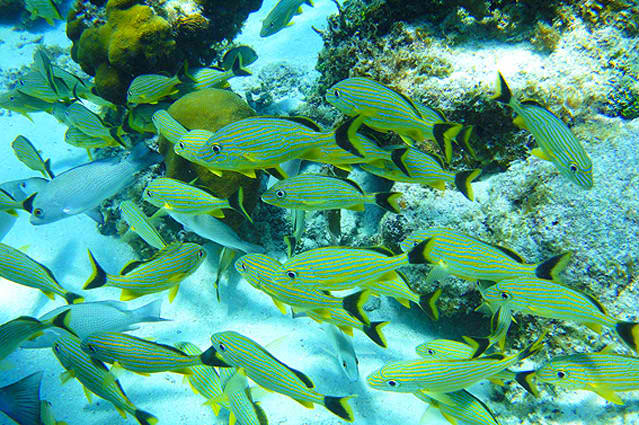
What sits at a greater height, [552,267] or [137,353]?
[552,267]

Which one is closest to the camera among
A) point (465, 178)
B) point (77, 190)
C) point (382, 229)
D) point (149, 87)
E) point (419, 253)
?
point (419, 253)

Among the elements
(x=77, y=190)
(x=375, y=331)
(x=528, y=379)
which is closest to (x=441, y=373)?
(x=375, y=331)

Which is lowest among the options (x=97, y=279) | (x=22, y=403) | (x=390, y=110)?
(x=22, y=403)

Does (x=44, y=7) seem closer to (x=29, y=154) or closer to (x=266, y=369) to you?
(x=29, y=154)

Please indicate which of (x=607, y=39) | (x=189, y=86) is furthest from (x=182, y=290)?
(x=607, y=39)

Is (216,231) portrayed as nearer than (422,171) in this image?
No

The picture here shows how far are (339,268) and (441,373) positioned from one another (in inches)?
37.7

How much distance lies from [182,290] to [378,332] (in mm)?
3004

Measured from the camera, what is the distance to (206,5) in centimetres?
628

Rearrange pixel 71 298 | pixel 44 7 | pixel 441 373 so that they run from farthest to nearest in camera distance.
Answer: pixel 44 7, pixel 71 298, pixel 441 373

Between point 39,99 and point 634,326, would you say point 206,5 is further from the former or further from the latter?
point 634,326

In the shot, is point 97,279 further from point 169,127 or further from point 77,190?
point 169,127

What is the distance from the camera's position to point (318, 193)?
255cm

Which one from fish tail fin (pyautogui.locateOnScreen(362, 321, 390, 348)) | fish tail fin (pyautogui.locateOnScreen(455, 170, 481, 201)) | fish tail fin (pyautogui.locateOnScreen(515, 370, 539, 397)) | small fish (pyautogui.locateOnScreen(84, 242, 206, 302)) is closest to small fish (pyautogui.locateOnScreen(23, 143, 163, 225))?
small fish (pyautogui.locateOnScreen(84, 242, 206, 302))
